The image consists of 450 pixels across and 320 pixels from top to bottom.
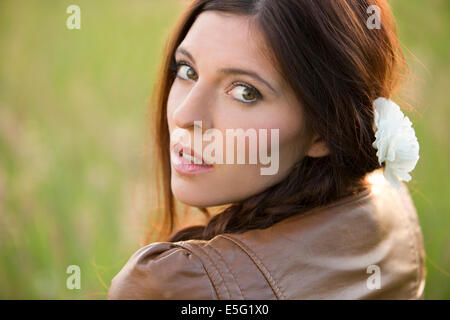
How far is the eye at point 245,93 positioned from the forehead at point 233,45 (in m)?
0.07

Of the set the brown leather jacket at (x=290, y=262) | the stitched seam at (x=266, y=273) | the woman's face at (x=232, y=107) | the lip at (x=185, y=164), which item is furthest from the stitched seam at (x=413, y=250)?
the lip at (x=185, y=164)

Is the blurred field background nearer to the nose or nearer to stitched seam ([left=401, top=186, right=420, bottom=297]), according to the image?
stitched seam ([left=401, top=186, right=420, bottom=297])

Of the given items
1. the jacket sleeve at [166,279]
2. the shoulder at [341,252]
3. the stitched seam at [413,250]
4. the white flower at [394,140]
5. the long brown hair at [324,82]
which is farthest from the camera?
the stitched seam at [413,250]

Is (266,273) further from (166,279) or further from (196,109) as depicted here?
(196,109)

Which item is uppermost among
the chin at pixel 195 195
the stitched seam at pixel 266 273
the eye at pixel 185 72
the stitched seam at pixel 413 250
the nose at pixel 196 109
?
the eye at pixel 185 72

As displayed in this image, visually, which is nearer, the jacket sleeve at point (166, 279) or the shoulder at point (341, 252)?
the jacket sleeve at point (166, 279)

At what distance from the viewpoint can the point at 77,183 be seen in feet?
12.0

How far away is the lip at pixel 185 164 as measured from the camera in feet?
6.03

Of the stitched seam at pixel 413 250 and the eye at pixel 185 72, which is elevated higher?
the eye at pixel 185 72

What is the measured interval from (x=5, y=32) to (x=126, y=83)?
113 cm

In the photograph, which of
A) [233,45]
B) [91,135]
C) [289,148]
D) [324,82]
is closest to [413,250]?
[289,148]

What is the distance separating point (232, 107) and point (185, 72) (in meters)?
0.31

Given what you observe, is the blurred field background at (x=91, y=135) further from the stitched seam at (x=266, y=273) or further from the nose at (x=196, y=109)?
the stitched seam at (x=266, y=273)
